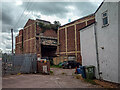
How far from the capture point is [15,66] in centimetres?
1373

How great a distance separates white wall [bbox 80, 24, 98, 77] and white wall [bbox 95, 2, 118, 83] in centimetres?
92

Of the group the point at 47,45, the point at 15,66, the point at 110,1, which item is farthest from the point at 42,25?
Result: the point at 110,1

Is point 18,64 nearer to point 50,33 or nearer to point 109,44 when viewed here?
point 109,44

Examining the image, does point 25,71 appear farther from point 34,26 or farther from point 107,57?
point 34,26

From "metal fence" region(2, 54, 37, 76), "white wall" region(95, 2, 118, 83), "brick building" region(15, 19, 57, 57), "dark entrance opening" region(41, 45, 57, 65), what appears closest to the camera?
"white wall" region(95, 2, 118, 83)

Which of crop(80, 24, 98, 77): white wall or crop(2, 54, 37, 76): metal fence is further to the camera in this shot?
crop(2, 54, 37, 76): metal fence

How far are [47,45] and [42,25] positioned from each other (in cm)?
637

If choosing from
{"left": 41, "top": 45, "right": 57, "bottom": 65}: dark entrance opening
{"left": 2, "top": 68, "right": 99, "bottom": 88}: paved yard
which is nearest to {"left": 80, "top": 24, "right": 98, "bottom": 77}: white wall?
{"left": 2, "top": 68, "right": 99, "bottom": 88}: paved yard

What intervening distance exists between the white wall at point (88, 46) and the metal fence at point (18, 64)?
6.33 m

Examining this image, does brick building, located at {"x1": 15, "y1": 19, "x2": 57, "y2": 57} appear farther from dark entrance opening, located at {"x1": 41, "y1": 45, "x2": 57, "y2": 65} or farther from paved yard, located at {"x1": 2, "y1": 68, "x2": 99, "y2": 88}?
paved yard, located at {"x1": 2, "y1": 68, "x2": 99, "y2": 88}

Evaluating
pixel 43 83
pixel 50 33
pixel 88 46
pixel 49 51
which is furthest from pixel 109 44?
pixel 49 51

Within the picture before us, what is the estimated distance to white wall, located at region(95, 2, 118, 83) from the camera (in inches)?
318

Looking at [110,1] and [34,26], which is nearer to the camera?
[110,1]

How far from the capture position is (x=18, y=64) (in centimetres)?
1395
